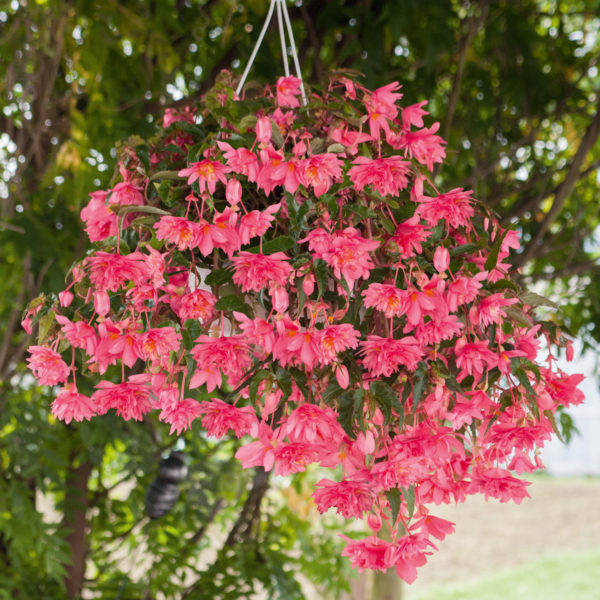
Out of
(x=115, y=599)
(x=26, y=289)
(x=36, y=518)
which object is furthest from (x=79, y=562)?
(x=26, y=289)

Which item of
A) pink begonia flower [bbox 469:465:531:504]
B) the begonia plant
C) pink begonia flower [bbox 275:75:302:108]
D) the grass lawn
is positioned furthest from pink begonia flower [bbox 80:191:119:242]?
the grass lawn

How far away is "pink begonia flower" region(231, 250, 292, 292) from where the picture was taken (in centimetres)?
52

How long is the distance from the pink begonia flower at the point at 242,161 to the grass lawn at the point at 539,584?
3797mm

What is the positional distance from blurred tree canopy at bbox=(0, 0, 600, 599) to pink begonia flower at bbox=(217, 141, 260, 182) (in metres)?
0.82

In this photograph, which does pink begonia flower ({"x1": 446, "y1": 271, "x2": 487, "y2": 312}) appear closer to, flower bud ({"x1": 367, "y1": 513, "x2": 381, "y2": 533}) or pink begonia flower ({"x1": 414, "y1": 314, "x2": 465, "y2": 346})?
pink begonia flower ({"x1": 414, "y1": 314, "x2": 465, "y2": 346})

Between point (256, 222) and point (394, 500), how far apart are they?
265mm

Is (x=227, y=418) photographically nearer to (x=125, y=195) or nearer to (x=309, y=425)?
(x=309, y=425)

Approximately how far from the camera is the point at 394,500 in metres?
0.54

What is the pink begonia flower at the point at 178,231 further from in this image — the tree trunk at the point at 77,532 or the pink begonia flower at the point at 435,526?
the tree trunk at the point at 77,532

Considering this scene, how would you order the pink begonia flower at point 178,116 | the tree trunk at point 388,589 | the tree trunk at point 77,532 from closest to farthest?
the pink begonia flower at point 178,116
the tree trunk at point 77,532
the tree trunk at point 388,589

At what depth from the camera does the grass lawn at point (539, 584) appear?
372 cm

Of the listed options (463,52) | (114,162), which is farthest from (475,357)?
(463,52)

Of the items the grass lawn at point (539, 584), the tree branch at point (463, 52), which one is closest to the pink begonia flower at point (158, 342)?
the tree branch at point (463, 52)

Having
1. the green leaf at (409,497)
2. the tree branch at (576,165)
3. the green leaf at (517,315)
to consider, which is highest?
the tree branch at (576,165)
